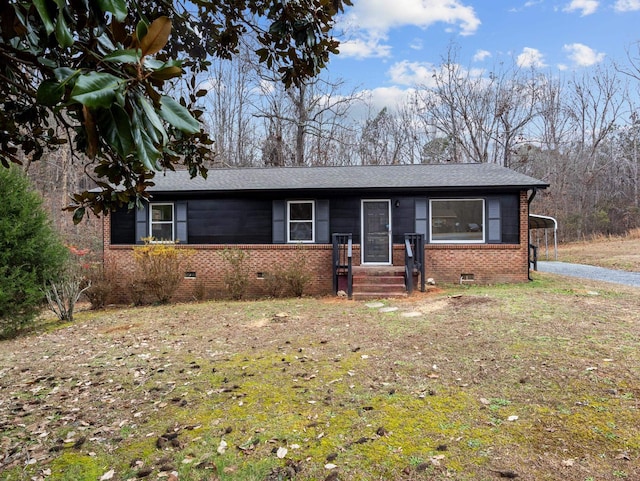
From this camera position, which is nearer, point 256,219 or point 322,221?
point 322,221

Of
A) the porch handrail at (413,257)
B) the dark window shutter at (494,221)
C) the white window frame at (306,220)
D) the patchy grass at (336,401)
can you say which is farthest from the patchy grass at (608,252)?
the white window frame at (306,220)

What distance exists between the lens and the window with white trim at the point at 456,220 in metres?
11.3

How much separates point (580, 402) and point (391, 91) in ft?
85.4

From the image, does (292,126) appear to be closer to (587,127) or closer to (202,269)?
(202,269)

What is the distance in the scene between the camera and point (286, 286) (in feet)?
34.3

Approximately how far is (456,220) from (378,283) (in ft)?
10.6

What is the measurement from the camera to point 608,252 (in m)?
19.4

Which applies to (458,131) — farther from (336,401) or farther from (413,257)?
(336,401)

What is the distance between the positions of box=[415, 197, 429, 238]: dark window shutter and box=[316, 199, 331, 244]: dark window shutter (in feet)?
8.56

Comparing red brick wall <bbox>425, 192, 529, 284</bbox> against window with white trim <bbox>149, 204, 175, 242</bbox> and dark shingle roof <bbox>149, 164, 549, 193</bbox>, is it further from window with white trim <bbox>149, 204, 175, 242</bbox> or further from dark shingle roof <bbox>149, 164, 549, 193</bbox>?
window with white trim <bbox>149, 204, 175, 242</bbox>

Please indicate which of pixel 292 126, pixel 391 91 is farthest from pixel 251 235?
A: pixel 391 91

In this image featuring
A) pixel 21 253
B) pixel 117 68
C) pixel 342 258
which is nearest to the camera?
pixel 117 68

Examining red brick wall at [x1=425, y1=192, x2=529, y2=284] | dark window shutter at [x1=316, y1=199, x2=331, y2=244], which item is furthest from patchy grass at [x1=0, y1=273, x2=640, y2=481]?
dark window shutter at [x1=316, y1=199, x2=331, y2=244]

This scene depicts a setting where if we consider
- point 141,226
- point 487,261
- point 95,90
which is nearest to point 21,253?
point 141,226
